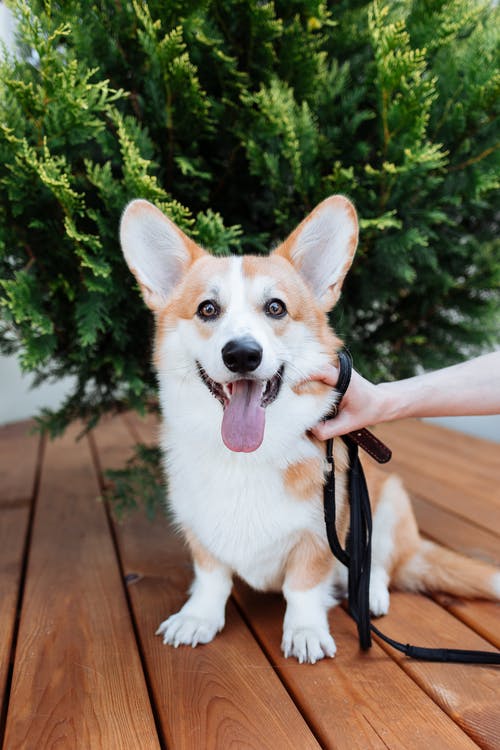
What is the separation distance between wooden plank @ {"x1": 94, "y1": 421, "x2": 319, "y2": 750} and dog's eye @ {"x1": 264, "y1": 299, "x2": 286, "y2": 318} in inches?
31.0

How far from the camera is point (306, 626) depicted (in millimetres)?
1378

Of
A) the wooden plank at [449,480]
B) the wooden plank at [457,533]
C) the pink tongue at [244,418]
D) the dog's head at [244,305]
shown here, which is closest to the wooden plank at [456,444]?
the wooden plank at [449,480]

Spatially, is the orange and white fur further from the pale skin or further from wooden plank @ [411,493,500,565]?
wooden plank @ [411,493,500,565]

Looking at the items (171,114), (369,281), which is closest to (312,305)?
(369,281)

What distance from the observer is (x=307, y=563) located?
55.1 inches

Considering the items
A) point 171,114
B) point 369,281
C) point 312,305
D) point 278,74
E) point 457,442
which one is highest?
point 278,74

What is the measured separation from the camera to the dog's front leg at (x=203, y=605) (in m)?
1.41

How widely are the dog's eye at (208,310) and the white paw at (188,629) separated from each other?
74 cm

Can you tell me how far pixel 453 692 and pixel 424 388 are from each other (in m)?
0.65

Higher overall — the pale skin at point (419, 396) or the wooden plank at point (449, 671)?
the pale skin at point (419, 396)

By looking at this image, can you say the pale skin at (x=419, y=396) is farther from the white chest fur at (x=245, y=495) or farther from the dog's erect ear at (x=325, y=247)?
the dog's erect ear at (x=325, y=247)

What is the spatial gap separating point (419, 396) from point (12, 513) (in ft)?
5.46

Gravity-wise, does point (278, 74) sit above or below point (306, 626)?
above

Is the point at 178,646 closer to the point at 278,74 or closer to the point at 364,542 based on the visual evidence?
the point at 364,542
